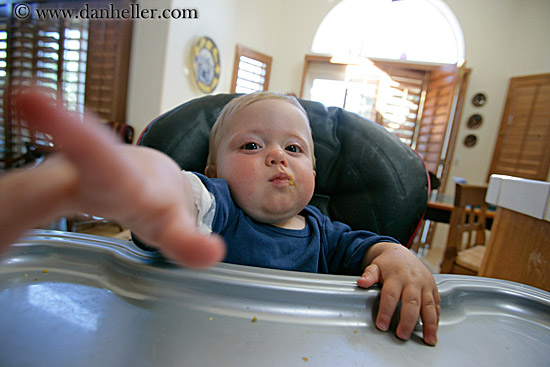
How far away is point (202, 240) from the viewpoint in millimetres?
196

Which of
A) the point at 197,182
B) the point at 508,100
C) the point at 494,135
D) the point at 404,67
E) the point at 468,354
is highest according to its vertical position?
the point at 404,67

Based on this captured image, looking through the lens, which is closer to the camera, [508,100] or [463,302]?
[463,302]

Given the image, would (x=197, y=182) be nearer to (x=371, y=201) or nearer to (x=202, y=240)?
(x=202, y=240)

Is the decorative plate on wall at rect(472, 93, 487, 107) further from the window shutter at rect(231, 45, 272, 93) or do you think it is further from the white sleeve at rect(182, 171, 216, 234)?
the white sleeve at rect(182, 171, 216, 234)

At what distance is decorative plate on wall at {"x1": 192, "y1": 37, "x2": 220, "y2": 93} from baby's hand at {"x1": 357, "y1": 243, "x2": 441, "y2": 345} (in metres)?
3.42

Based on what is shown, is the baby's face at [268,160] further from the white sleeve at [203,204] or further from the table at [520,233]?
the table at [520,233]

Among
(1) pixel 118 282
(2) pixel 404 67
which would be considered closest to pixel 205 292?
(1) pixel 118 282

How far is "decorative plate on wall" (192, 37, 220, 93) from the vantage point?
3.40 m

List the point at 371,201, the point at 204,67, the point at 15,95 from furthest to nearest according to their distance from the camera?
the point at 204,67 < the point at 371,201 < the point at 15,95

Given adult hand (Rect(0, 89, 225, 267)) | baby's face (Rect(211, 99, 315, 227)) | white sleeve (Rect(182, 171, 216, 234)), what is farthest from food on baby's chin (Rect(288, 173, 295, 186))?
adult hand (Rect(0, 89, 225, 267))

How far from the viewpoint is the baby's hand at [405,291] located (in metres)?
0.41

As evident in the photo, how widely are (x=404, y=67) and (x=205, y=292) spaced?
4844 mm

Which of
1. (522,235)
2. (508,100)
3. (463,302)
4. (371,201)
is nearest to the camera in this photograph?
(463,302)

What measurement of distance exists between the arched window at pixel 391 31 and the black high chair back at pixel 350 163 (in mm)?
4251
